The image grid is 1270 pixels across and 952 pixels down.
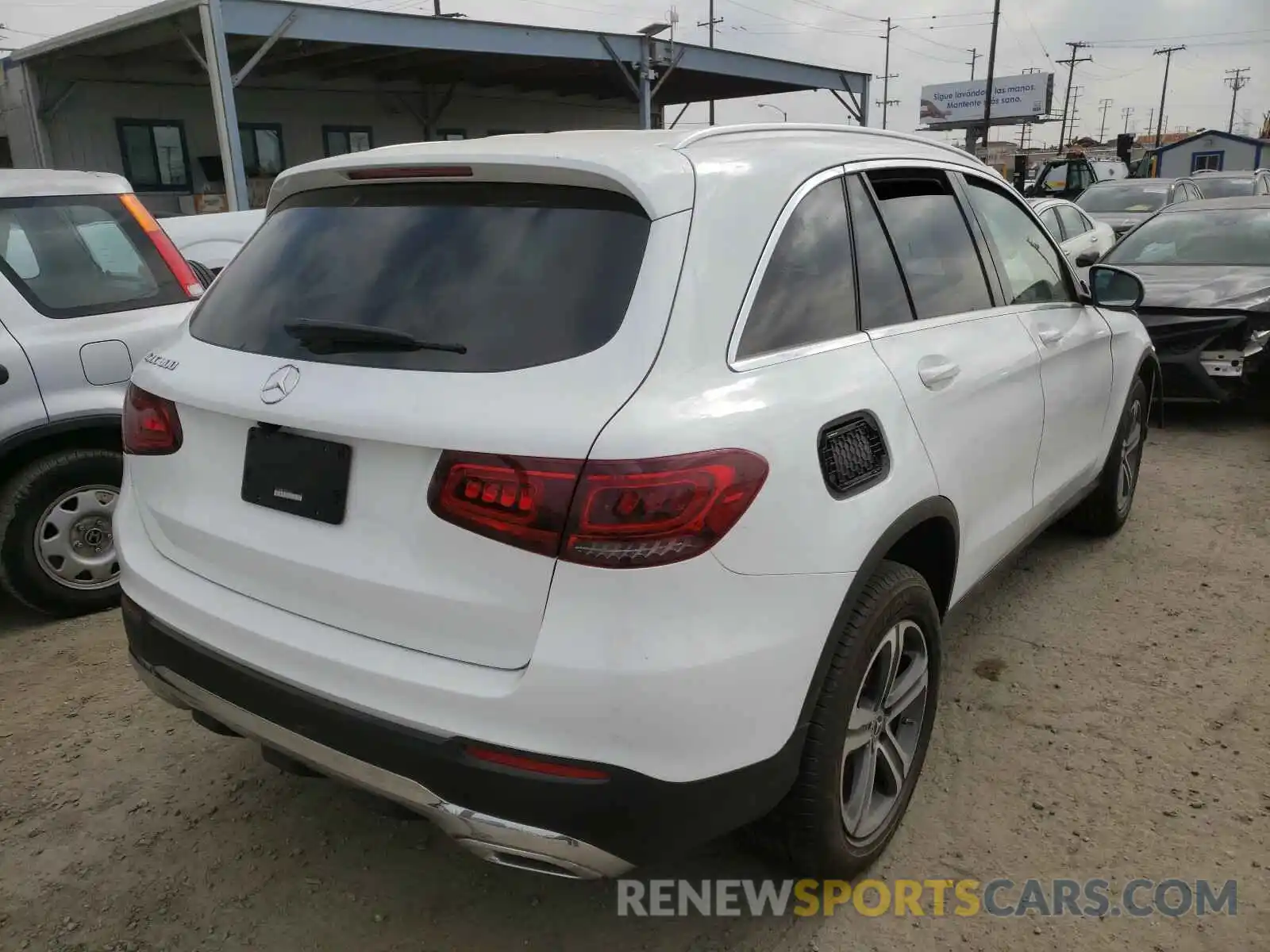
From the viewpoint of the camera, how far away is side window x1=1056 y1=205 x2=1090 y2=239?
10398 millimetres

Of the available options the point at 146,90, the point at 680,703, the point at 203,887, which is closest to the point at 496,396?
the point at 680,703

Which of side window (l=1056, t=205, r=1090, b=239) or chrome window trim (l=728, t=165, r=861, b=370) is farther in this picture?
side window (l=1056, t=205, r=1090, b=239)

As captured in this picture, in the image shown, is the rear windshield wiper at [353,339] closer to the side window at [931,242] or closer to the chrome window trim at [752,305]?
the chrome window trim at [752,305]

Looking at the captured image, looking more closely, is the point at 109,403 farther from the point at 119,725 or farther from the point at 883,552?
the point at 883,552

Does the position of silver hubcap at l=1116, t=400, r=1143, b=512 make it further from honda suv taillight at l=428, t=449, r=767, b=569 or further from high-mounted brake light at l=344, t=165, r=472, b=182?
high-mounted brake light at l=344, t=165, r=472, b=182

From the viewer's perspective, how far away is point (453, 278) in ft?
6.68

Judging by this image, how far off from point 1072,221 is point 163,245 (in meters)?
9.56

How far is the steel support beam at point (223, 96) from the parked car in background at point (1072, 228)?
34.5 feet

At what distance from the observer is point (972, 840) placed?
2.62m

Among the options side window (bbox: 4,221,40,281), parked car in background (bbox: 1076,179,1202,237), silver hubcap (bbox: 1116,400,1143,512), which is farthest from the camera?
parked car in background (bbox: 1076,179,1202,237)

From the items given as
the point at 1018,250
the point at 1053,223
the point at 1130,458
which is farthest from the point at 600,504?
the point at 1053,223

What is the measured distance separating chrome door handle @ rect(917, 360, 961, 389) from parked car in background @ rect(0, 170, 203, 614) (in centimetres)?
Answer: 296

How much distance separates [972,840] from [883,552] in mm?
994

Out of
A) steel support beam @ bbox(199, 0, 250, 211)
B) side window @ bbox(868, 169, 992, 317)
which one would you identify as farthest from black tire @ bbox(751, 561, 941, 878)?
steel support beam @ bbox(199, 0, 250, 211)
